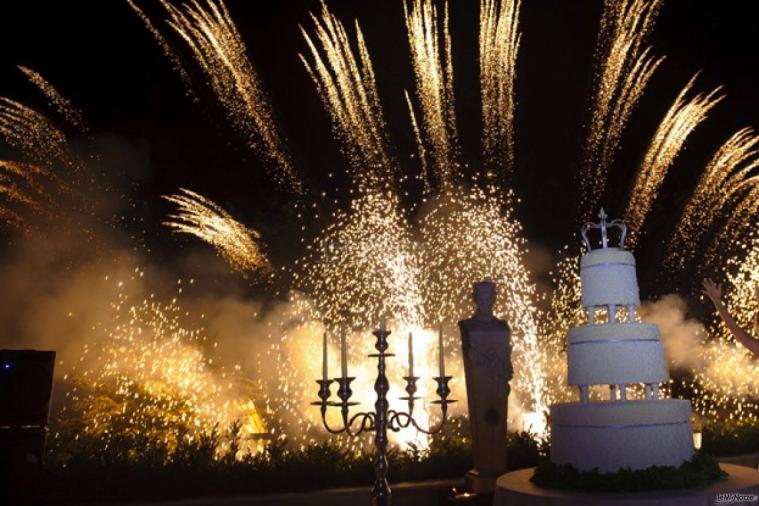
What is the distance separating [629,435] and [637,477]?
588 millimetres

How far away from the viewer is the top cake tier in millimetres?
8750

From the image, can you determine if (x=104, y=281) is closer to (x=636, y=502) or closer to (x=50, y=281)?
(x=50, y=281)

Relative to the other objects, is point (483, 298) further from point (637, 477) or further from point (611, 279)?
point (637, 477)

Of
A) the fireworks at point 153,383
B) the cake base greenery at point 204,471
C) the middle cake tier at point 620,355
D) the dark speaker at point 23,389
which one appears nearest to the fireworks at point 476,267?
the fireworks at point 153,383

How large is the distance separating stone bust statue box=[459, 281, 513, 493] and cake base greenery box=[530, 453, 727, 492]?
1.93 metres

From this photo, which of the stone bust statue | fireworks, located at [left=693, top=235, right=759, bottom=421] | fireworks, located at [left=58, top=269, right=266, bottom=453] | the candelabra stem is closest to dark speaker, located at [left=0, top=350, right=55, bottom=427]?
the candelabra stem

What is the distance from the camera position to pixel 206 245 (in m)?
24.4

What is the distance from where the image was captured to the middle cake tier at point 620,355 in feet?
27.6

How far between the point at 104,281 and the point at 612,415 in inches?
681

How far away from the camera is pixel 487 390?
33.9 feet

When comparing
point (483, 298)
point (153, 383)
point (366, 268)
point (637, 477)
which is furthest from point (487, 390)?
point (366, 268)

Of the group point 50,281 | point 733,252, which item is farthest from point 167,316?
point 733,252

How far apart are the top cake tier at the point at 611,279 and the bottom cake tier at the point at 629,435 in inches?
52.1

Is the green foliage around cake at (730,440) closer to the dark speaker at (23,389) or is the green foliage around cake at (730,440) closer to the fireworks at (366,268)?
the fireworks at (366,268)
